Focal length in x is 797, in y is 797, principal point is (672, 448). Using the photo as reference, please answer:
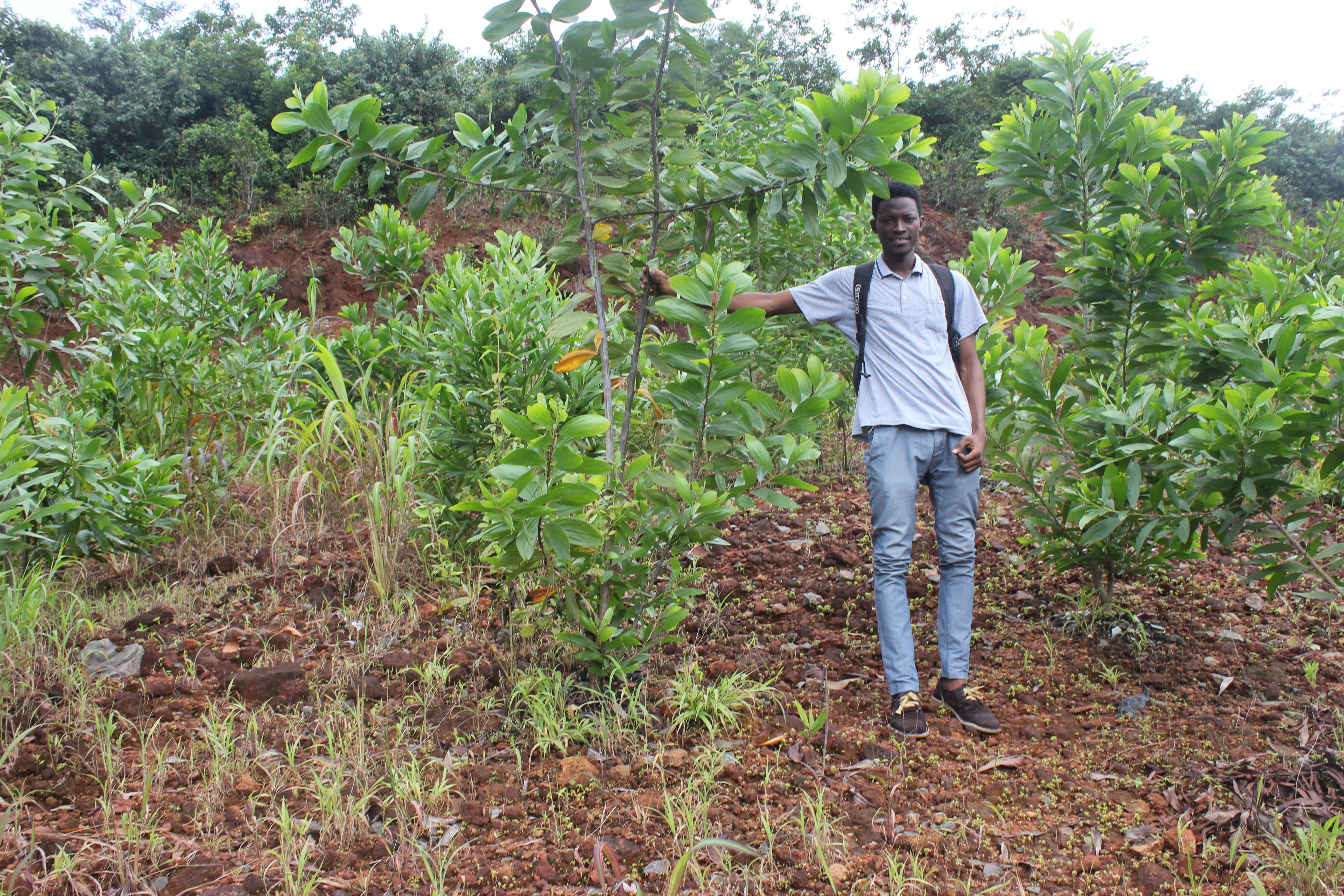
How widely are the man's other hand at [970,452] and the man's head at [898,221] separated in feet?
2.25

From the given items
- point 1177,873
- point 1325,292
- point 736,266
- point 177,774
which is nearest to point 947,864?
point 1177,873

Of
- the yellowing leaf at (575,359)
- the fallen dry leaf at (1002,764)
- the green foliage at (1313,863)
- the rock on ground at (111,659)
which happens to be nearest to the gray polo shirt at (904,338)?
the yellowing leaf at (575,359)

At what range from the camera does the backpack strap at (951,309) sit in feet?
9.29

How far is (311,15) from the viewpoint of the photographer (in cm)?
1981

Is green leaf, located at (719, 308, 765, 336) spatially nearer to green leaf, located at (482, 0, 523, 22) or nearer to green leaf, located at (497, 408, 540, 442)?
green leaf, located at (497, 408, 540, 442)

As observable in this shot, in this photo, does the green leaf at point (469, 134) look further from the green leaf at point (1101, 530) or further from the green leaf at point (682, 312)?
the green leaf at point (1101, 530)

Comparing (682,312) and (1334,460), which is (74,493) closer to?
(682,312)

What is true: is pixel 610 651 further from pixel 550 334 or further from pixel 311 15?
pixel 311 15

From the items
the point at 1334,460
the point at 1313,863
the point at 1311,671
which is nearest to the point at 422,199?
the point at 1334,460

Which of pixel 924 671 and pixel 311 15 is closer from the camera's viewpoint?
pixel 924 671

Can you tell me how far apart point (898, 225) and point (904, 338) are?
0.40 meters

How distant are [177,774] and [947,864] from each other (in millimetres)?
2050

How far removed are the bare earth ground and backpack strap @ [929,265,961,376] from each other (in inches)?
46.8

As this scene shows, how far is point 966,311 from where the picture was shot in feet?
9.43
